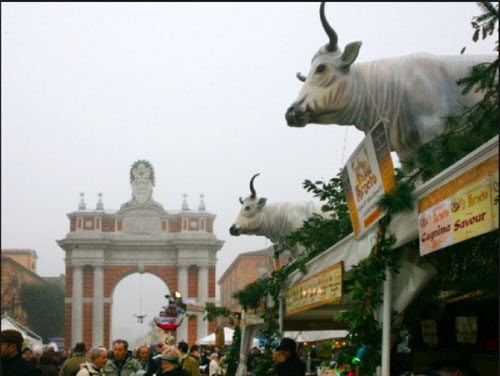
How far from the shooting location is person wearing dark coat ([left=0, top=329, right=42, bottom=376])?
4.76 metres

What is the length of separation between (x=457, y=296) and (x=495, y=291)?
63 centimetres

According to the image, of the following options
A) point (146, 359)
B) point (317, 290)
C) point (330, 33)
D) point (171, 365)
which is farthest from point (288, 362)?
point (146, 359)

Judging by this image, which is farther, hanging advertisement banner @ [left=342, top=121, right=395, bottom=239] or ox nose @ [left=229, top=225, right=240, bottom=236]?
ox nose @ [left=229, top=225, right=240, bottom=236]

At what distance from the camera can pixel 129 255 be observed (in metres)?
50.2

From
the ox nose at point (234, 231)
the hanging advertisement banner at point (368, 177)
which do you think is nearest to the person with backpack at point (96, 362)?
the hanging advertisement banner at point (368, 177)

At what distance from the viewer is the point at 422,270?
4.48m

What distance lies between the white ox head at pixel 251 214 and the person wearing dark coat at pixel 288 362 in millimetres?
5252

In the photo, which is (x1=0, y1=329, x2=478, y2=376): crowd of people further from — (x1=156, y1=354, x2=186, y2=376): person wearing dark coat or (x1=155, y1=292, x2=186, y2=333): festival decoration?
(x1=155, y1=292, x2=186, y2=333): festival decoration

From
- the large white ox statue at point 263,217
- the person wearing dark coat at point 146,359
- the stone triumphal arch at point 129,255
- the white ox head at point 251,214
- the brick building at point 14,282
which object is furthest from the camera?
the brick building at point 14,282

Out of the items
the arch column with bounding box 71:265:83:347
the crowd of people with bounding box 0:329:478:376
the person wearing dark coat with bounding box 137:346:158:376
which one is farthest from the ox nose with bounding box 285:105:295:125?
the arch column with bounding box 71:265:83:347

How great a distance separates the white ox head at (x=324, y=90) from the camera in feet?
18.6

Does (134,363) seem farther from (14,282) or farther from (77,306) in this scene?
(14,282)

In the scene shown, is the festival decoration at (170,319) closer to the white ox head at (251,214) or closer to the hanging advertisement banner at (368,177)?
the white ox head at (251,214)

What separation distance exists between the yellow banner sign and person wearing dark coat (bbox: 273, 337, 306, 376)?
1.22 feet
